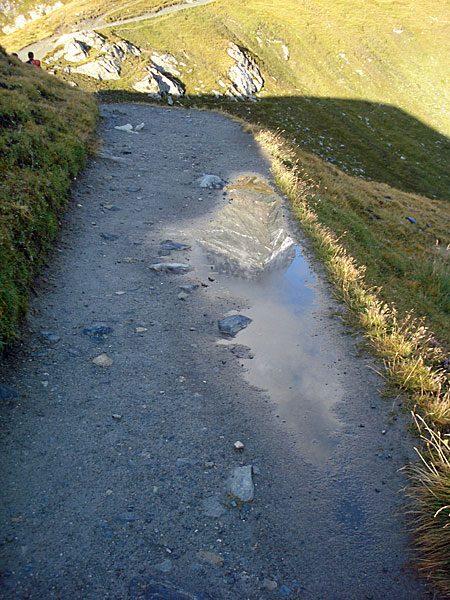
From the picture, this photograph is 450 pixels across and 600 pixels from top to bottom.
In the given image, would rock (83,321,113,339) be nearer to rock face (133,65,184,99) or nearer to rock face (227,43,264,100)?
rock face (133,65,184,99)

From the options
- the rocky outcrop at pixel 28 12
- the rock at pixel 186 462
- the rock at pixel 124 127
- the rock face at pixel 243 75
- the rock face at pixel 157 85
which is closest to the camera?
the rock at pixel 186 462

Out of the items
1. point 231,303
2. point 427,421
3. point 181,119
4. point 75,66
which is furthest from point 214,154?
point 75,66

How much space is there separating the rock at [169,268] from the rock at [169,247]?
0.66 m

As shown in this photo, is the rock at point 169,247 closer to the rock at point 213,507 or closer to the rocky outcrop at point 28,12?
the rock at point 213,507

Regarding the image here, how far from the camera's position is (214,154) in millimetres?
18625

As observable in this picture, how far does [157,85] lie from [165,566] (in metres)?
40.5

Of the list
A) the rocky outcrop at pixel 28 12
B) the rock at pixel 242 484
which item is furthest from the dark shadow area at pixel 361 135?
the rocky outcrop at pixel 28 12

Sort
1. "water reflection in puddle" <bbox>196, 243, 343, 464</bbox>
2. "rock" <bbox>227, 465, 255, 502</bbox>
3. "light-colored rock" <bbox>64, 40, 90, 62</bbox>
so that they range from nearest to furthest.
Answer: "rock" <bbox>227, 465, 255, 502</bbox> < "water reflection in puddle" <bbox>196, 243, 343, 464</bbox> < "light-colored rock" <bbox>64, 40, 90, 62</bbox>

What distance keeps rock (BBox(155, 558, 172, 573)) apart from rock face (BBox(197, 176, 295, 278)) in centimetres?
646

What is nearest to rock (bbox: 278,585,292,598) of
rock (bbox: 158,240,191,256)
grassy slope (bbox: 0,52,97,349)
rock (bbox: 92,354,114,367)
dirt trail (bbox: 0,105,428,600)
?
dirt trail (bbox: 0,105,428,600)

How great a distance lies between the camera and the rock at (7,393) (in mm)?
5145

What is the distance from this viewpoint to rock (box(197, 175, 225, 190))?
14.7 m

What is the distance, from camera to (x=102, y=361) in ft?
20.4

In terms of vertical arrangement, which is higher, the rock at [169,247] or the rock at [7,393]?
the rock at [169,247]
